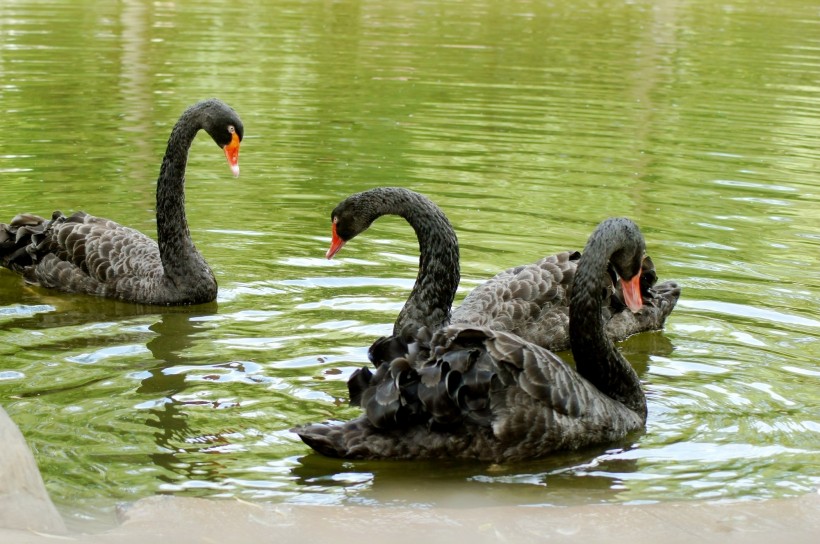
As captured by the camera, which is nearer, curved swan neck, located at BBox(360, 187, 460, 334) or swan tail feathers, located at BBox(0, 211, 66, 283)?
curved swan neck, located at BBox(360, 187, 460, 334)

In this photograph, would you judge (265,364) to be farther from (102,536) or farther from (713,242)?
(713,242)

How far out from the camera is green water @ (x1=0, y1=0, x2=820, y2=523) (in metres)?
4.72

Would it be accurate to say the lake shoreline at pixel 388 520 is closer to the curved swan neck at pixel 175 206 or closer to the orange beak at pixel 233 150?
the curved swan neck at pixel 175 206

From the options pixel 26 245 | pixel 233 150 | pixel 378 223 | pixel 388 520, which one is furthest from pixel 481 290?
pixel 26 245

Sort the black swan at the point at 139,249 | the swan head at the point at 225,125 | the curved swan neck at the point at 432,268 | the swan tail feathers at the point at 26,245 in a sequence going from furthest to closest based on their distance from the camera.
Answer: the swan tail feathers at the point at 26,245 → the swan head at the point at 225,125 → the black swan at the point at 139,249 → the curved swan neck at the point at 432,268

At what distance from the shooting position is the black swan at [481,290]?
5.75 metres

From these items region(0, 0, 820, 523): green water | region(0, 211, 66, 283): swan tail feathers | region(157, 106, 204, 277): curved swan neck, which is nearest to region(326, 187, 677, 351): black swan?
region(0, 0, 820, 523): green water

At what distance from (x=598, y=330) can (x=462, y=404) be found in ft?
2.80

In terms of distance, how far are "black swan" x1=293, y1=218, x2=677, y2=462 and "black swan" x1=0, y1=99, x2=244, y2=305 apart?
8.07 feet

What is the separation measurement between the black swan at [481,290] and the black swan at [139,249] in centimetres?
120

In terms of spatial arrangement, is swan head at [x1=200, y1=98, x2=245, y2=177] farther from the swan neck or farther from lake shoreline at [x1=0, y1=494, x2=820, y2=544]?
lake shoreline at [x1=0, y1=494, x2=820, y2=544]

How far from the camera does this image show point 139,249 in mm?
7344

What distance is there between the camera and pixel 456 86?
49.8 feet

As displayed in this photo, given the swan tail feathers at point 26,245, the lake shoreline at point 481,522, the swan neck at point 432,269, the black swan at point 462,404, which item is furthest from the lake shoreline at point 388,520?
the swan tail feathers at point 26,245
